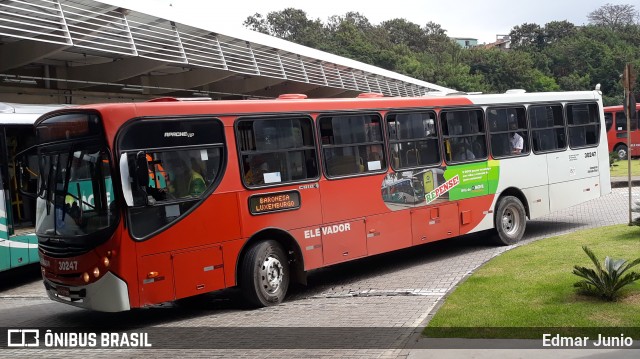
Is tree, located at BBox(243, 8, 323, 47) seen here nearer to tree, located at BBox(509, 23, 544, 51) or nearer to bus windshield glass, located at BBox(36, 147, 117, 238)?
tree, located at BBox(509, 23, 544, 51)

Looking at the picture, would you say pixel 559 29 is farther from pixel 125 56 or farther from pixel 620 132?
pixel 125 56

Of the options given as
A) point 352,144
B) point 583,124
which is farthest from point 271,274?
point 583,124

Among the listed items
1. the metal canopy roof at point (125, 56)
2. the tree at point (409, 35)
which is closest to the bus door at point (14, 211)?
the metal canopy roof at point (125, 56)

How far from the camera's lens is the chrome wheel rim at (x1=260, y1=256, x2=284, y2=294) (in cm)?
1040

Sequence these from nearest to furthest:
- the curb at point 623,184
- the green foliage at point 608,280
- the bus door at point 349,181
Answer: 1. the green foliage at point 608,280
2. the bus door at point 349,181
3. the curb at point 623,184

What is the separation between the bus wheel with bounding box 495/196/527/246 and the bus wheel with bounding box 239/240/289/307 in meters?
5.44

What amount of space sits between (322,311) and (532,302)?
8.83ft

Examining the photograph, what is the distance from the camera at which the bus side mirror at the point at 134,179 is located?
29.5 ft

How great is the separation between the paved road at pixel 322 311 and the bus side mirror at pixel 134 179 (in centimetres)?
170

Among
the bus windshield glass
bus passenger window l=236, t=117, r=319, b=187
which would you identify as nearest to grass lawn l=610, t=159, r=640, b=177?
bus passenger window l=236, t=117, r=319, b=187

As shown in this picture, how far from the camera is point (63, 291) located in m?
9.41

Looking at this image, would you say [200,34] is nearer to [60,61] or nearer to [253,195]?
[60,61]

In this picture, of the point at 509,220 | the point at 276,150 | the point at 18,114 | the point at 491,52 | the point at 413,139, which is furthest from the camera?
the point at 491,52

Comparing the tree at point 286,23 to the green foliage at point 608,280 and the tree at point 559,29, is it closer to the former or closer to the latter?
the tree at point 559,29
